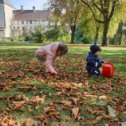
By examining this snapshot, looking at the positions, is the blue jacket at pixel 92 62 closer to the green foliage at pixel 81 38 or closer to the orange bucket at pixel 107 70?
the orange bucket at pixel 107 70

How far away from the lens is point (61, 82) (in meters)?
8.82

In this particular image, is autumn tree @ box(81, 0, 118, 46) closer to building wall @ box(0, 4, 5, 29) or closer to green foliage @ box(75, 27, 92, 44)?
green foliage @ box(75, 27, 92, 44)

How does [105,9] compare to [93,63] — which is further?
[105,9]

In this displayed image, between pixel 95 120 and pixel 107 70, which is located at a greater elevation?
pixel 107 70

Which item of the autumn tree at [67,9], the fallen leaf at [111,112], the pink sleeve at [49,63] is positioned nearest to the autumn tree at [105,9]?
the autumn tree at [67,9]

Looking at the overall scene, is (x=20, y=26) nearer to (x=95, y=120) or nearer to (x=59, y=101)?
(x=59, y=101)

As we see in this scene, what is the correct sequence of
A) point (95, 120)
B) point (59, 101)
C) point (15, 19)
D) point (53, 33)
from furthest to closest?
point (15, 19), point (53, 33), point (59, 101), point (95, 120)

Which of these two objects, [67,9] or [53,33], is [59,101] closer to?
[67,9]

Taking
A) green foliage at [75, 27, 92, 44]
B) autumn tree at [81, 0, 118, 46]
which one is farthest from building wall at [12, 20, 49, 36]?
autumn tree at [81, 0, 118, 46]

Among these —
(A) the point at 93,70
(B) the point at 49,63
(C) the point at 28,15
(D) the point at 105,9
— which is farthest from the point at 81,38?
(C) the point at 28,15

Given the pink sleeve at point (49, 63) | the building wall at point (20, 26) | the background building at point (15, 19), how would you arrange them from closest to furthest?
the pink sleeve at point (49, 63) < the background building at point (15, 19) < the building wall at point (20, 26)

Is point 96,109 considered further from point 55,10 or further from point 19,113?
point 55,10

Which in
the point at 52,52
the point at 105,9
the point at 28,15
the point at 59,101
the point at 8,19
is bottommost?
the point at 8,19

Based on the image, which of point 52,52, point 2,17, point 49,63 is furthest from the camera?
point 2,17
